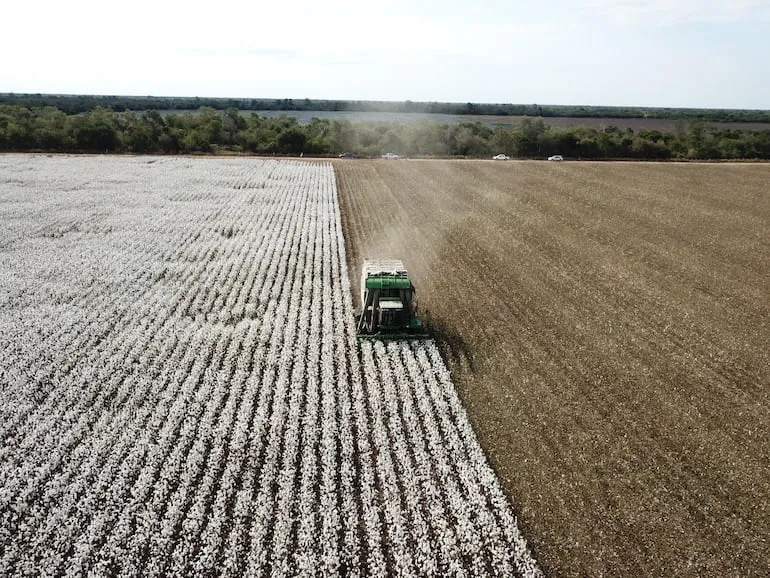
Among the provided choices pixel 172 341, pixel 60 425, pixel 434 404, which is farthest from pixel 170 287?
pixel 434 404

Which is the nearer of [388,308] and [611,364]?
[611,364]

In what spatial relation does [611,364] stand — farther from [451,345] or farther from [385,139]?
[385,139]

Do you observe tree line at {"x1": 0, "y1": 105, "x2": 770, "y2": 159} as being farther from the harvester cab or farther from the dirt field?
the harvester cab

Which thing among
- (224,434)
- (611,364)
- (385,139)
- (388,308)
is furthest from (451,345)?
(385,139)

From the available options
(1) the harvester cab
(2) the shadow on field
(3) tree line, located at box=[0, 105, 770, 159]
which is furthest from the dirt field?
(3) tree line, located at box=[0, 105, 770, 159]

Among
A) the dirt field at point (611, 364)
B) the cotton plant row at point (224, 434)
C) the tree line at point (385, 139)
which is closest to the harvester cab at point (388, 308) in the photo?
the cotton plant row at point (224, 434)
